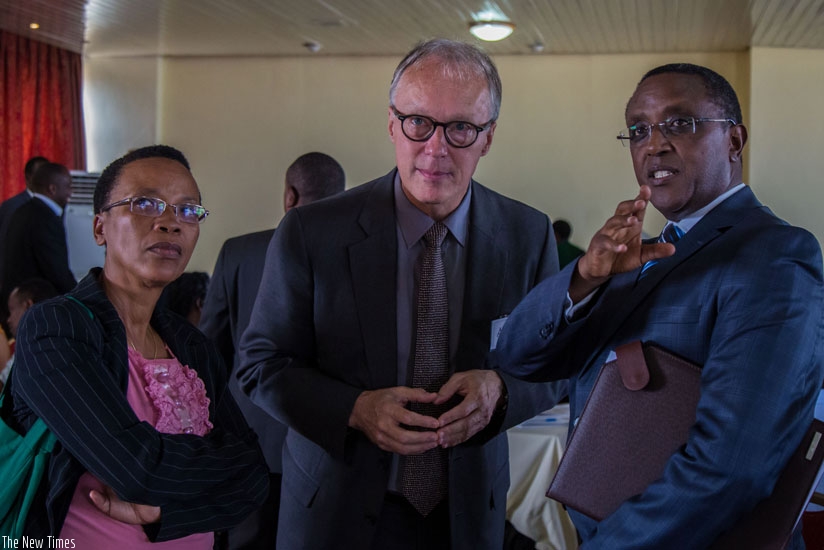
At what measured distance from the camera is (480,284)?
76.1 inches

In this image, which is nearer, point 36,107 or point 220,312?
point 220,312

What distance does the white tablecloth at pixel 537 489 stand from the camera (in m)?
3.72

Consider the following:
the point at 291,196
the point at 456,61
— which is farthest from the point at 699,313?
the point at 291,196

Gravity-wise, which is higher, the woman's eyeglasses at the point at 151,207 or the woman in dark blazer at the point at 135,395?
the woman's eyeglasses at the point at 151,207

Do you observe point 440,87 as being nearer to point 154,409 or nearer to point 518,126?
point 154,409

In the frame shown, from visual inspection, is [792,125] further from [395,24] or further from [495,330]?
[495,330]

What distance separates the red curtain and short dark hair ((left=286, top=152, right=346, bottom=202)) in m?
6.69

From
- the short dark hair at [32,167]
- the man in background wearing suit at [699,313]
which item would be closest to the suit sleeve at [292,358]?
the man in background wearing suit at [699,313]

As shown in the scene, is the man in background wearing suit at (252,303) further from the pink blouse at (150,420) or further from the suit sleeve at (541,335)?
the suit sleeve at (541,335)

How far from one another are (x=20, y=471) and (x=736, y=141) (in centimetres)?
148

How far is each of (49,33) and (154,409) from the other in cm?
823

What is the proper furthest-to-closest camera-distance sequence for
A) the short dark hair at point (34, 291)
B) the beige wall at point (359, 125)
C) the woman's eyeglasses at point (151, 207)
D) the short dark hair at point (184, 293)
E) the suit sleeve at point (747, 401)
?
the beige wall at point (359, 125)
the short dark hair at point (34, 291)
the short dark hair at point (184, 293)
the woman's eyeglasses at point (151, 207)
the suit sleeve at point (747, 401)

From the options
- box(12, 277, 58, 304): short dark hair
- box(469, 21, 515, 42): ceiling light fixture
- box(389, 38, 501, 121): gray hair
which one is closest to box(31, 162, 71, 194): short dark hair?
box(12, 277, 58, 304): short dark hair

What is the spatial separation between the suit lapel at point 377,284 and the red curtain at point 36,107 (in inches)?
322
